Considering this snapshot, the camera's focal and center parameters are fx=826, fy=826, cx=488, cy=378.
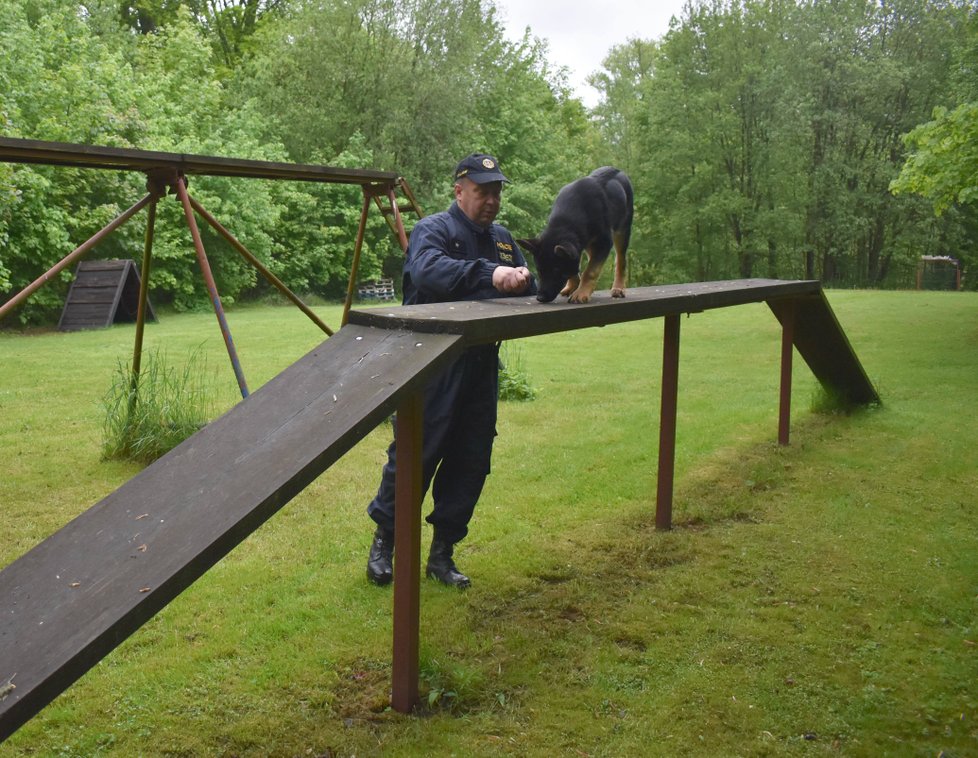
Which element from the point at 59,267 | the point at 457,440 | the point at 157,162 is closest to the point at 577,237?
the point at 457,440

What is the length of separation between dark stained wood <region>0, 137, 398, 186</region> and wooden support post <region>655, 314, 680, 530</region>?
8.41 ft

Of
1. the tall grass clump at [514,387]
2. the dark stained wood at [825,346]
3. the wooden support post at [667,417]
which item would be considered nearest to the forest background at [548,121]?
the tall grass clump at [514,387]

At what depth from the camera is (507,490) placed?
549 cm

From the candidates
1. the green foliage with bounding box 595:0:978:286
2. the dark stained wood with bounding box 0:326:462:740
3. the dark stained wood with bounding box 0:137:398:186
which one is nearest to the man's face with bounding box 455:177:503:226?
the dark stained wood with bounding box 0:326:462:740

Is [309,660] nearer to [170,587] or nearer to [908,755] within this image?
[170,587]

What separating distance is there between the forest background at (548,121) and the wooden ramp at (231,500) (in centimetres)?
1759

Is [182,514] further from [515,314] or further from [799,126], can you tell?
[799,126]

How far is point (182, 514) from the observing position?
2141 millimetres

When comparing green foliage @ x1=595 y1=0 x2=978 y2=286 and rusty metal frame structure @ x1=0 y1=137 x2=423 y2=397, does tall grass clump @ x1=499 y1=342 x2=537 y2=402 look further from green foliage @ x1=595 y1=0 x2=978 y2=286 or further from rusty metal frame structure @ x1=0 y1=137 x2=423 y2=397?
green foliage @ x1=595 y1=0 x2=978 y2=286

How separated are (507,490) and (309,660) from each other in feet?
8.04

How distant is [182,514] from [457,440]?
66.0 inches

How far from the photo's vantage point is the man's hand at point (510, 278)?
3.29 m

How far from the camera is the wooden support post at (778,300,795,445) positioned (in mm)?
6148

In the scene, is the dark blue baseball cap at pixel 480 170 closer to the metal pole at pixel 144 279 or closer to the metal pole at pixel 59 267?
the metal pole at pixel 59 267
